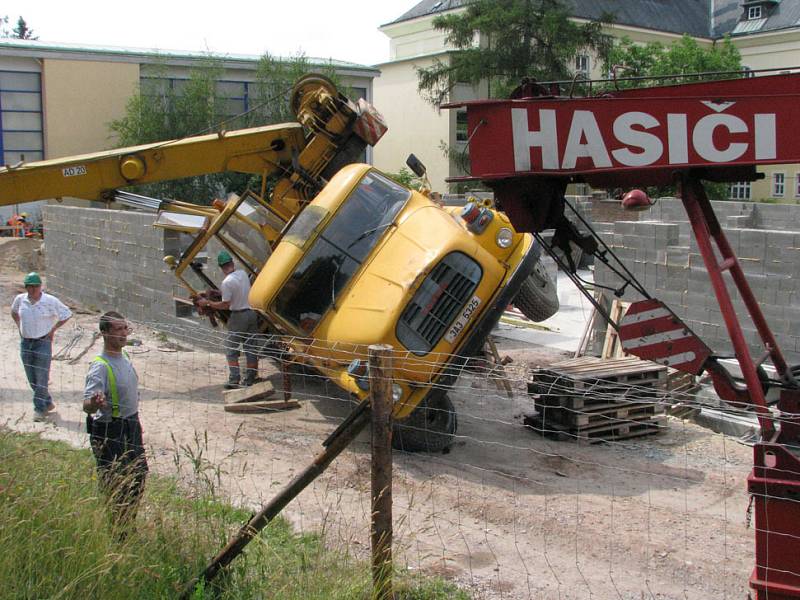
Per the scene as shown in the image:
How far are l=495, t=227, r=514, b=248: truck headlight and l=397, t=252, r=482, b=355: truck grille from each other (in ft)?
1.82

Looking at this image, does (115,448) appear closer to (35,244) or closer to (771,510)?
(771,510)

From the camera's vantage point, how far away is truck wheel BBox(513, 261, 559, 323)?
34.7 feet

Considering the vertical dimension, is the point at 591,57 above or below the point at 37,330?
above

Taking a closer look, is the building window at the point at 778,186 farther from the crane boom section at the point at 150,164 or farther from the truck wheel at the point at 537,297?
the crane boom section at the point at 150,164

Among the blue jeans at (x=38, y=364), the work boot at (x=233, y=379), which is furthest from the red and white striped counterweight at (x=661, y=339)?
the blue jeans at (x=38, y=364)

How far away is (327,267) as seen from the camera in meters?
8.94

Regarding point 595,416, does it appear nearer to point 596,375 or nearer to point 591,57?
A: point 596,375

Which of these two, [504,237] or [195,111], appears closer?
[504,237]

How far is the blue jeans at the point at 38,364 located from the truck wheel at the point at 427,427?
159 inches

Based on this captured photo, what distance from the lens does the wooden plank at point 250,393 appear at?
405 inches

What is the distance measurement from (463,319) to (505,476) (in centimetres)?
147

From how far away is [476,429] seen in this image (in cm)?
972

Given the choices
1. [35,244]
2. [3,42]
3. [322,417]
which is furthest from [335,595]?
[3,42]

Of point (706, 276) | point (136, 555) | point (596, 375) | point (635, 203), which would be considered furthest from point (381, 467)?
point (635, 203)
